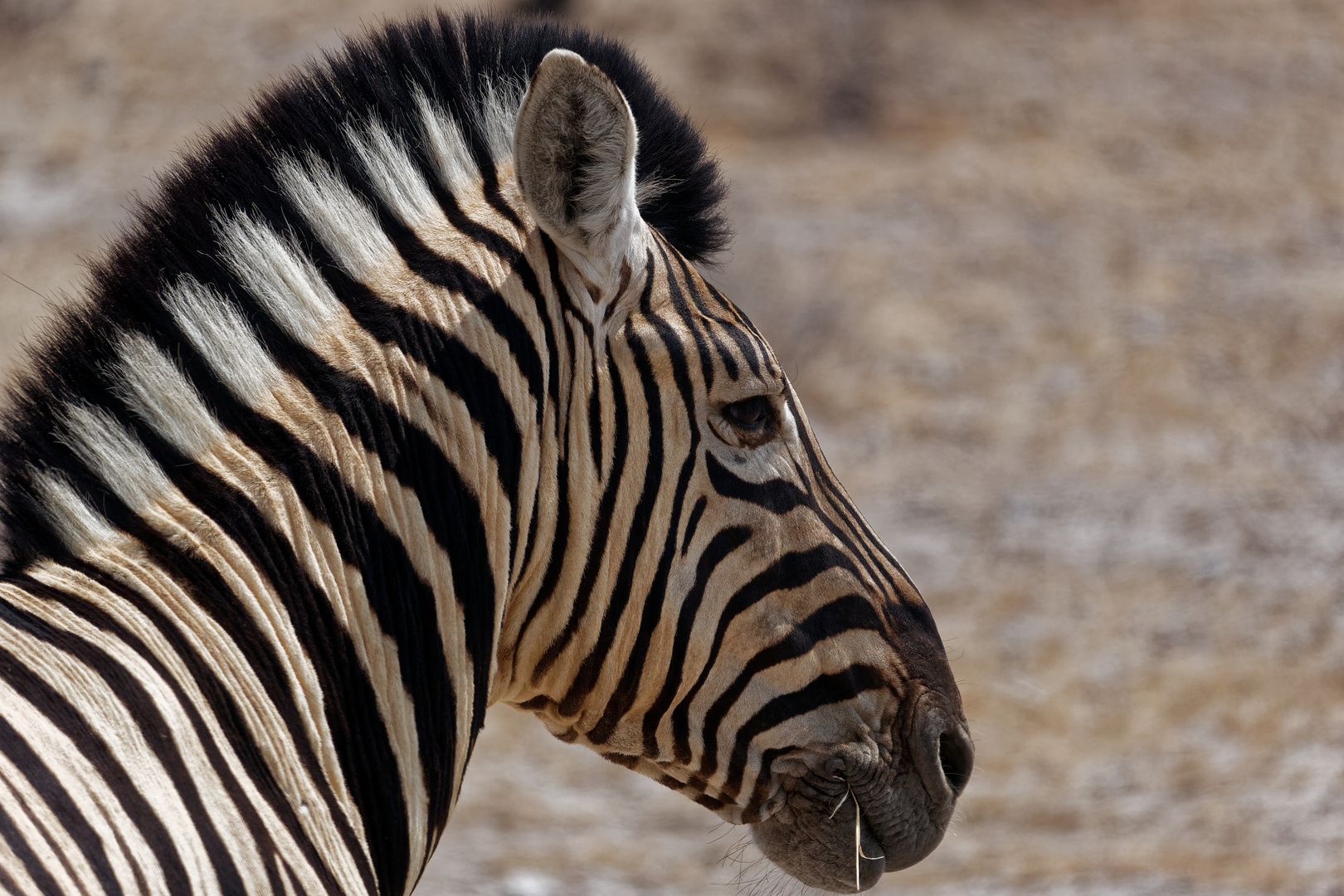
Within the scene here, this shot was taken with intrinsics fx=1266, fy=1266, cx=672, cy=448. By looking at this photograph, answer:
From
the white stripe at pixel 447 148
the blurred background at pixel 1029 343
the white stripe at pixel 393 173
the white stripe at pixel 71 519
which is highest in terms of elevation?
the blurred background at pixel 1029 343

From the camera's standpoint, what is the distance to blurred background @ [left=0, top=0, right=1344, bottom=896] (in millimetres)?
9055

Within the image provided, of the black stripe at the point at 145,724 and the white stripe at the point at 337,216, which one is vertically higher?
the white stripe at the point at 337,216

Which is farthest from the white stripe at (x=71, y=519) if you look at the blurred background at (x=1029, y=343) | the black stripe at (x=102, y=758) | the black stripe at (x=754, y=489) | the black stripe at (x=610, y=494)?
the blurred background at (x=1029, y=343)

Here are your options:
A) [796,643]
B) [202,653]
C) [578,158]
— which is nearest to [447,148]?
[578,158]

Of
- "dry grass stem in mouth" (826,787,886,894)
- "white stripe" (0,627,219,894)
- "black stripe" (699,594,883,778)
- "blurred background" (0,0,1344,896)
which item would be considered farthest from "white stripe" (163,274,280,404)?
"blurred background" (0,0,1344,896)

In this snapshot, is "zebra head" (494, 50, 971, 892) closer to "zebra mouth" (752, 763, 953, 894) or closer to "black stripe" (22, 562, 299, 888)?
"zebra mouth" (752, 763, 953, 894)

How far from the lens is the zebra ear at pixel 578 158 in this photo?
245 centimetres

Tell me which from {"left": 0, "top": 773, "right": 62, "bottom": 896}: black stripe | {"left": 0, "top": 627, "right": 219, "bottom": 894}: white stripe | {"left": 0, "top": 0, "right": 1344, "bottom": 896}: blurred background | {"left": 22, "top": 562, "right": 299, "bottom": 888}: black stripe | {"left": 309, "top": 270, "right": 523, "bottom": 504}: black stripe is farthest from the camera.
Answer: {"left": 0, "top": 0, "right": 1344, "bottom": 896}: blurred background

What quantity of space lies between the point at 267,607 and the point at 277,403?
1.24ft

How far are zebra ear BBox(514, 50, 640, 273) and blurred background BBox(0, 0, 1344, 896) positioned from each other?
4.00 metres

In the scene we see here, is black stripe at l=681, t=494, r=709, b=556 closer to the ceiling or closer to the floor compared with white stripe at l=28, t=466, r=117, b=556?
closer to the ceiling

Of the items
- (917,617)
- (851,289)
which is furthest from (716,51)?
(917,617)

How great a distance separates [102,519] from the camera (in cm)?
225

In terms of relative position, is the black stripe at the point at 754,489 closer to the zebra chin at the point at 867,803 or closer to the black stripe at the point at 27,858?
the zebra chin at the point at 867,803
